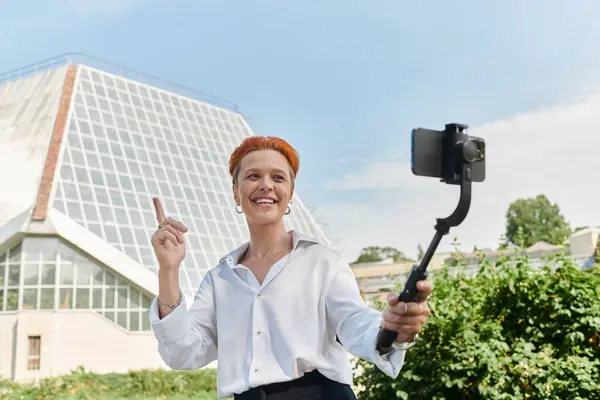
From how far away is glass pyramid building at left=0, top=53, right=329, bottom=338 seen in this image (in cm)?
2667

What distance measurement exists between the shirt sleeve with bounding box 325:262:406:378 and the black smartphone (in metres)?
0.62

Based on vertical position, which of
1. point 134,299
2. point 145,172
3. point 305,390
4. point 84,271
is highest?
point 145,172

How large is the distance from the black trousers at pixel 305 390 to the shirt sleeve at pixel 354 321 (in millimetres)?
176

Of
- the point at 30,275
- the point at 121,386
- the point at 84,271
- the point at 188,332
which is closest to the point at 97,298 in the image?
the point at 84,271

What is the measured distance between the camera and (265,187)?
292 cm

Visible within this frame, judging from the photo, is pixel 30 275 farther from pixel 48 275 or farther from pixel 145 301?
pixel 145 301

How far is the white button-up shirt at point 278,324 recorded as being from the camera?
8.91 feet

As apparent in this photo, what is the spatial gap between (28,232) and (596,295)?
23210 millimetres

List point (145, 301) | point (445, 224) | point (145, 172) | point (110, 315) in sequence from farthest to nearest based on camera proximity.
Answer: point (145, 172) < point (145, 301) < point (110, 315) < point (445, 224)

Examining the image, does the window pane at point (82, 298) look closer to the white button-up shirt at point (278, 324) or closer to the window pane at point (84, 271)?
Result: the window pane at point (84, 271)

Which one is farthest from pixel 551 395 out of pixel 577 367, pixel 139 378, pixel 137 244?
pixel 137 244

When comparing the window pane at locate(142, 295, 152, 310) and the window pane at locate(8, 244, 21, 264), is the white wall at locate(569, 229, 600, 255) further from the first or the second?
the window pane at locate(8, 244, 21, 264)

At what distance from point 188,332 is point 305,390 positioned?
1.70 ft

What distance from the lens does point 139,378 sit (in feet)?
47.1
